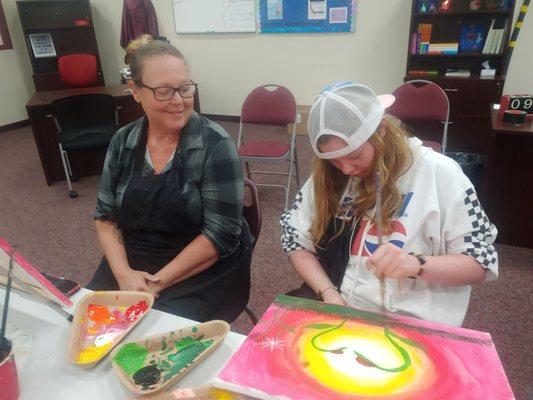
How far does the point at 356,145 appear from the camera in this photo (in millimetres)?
994

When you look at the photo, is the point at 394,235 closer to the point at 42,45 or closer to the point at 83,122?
the point at 83,122

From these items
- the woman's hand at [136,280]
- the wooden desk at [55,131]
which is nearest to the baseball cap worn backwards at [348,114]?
the woman's hand at [136,280]

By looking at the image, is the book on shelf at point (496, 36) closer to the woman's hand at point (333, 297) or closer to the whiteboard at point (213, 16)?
the whiteboard at point (213, 16)

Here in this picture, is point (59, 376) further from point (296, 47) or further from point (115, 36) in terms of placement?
point (115, 36)

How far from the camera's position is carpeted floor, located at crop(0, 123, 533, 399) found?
194 centimetres

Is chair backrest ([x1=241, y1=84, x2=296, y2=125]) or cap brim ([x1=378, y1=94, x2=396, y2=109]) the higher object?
cap brim ([x1=378, y1=94, x2=396, y2=109])

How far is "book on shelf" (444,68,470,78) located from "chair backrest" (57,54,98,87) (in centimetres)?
392

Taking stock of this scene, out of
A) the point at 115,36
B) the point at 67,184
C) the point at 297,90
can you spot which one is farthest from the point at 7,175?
the point at 297,90

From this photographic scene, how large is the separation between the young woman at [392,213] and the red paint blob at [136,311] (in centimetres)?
46

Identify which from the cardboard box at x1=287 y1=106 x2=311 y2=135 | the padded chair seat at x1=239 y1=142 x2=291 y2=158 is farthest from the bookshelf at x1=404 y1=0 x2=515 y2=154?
the padded chair seat at x1=239 y1=142 x2=291 y2=158

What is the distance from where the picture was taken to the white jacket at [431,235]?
1.03m

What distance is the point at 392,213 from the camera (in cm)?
107

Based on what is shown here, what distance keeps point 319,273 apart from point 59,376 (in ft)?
2.25

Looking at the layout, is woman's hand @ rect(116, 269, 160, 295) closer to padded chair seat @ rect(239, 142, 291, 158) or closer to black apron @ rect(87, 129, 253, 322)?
black apron @ rect(87, 129, 253, 322)
